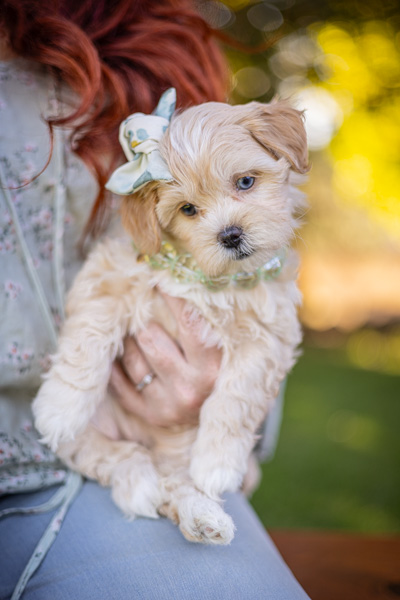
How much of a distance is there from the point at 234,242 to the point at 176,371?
0.62 m

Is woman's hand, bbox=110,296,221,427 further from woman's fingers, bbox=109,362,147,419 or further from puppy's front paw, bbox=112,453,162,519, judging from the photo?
puppy's front paw, bbox=112,453,162,519

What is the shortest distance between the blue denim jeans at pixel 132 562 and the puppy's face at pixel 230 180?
2.97 ft

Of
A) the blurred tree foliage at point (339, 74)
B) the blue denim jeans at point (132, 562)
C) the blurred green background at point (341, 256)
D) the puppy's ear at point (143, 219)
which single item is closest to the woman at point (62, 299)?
the blue denim jeans at point (132, 562)

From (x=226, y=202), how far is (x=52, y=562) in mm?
1289

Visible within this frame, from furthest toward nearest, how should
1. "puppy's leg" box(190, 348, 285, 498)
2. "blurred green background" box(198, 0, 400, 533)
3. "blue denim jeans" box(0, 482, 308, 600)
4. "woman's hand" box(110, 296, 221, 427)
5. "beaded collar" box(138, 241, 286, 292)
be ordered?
"blurred green background" box(198, 0, 400, 533) < "woman's hand" box(110, 296, 221, 427) < "beaded collar" box(138, 241, 286, 292) < "puppy's leg" box(190, 348, 285, 498) < "blue denim jeans" box(0, 482, 308, 600)

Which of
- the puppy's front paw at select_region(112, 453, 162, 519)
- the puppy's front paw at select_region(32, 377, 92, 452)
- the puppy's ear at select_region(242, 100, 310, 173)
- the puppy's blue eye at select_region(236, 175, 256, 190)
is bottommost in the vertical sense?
the puppy's front paw at select_region(112, 453, 162, 519)

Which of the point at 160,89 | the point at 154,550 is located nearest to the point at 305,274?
the point at 160,89

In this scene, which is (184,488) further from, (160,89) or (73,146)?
(160,89)

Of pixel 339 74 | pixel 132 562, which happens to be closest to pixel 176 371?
pixel 132 562

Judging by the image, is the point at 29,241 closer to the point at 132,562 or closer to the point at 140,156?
the point at 140,156

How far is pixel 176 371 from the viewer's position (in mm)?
2131

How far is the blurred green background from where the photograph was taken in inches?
191

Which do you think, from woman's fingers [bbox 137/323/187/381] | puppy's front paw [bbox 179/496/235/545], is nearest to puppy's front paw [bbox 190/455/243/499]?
puppy's front paw [bbox 179/496/235/545]

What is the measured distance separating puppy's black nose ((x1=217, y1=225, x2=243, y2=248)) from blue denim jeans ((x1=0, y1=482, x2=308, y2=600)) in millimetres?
962
